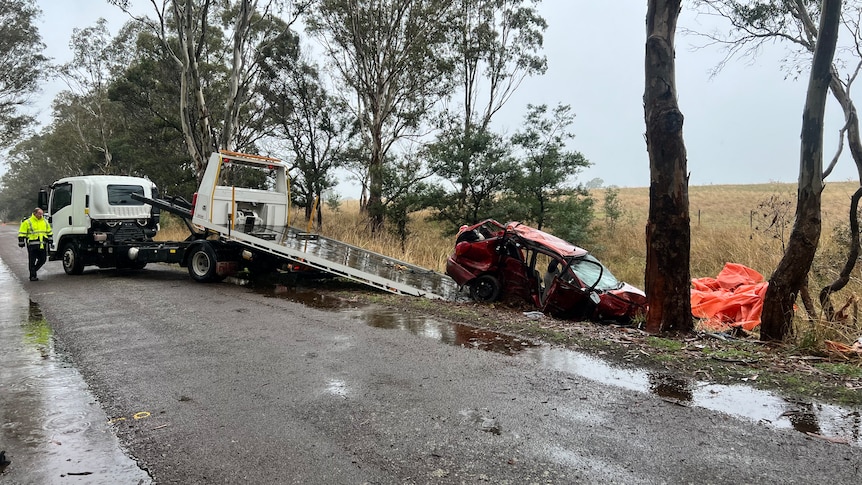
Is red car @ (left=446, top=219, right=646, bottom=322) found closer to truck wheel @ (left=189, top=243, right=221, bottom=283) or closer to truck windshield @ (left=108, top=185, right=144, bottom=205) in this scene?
truck wheel @ (left=189, top=243, right=221, bottom=283)

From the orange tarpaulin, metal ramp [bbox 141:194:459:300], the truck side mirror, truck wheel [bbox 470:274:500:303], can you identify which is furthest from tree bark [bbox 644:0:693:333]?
the truck side mirror

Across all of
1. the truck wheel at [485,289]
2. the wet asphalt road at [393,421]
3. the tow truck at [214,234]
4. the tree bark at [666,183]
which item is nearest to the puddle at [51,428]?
the wet asphalt road at [393,421]

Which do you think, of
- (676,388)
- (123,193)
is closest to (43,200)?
(123,193)

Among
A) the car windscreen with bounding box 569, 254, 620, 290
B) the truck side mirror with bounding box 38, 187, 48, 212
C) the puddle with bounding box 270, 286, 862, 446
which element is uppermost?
the truck side mirror with bounding box 38, 187, 48, 212

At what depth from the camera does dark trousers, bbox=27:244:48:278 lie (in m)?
11.7

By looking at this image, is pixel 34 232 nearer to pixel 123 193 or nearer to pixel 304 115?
pixel 123 193

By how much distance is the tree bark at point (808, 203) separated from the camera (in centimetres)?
614

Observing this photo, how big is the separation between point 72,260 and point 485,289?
10246mm

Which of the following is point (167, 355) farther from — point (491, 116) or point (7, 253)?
point (491, 116)

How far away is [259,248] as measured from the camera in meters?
10.5

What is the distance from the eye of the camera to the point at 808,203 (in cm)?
624

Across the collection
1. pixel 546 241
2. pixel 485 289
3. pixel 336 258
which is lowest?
pixel 485 289

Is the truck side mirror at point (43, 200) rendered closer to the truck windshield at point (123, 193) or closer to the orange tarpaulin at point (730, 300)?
the truck windshield at point (123, 193)

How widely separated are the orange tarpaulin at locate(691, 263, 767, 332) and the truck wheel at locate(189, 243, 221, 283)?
9324 mm
